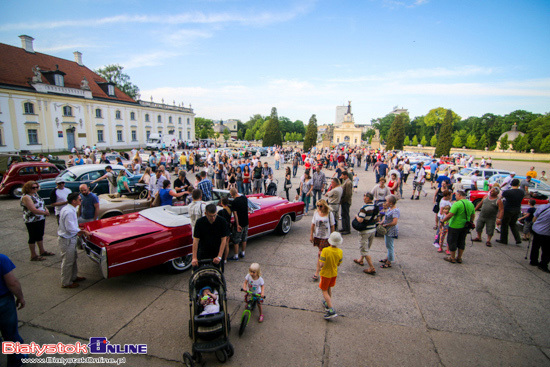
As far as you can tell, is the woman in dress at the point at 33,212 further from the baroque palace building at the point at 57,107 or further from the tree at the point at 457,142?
the tree at the point at 457,142

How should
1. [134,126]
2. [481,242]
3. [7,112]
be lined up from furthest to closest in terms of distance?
1. [134,126]
2. [7,112]
3. [481,242]

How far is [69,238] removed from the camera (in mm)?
4688

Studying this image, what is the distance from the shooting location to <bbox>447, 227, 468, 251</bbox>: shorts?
19.4 ft

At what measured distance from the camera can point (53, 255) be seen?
20.0ft

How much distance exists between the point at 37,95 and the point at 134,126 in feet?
47.8

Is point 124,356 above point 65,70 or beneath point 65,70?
beneath

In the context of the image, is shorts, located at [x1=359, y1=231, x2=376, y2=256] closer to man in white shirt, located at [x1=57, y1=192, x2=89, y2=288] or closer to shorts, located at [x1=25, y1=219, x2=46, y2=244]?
man in white shirt, located at [x1=57, y1=192, x2=89, y2=288]

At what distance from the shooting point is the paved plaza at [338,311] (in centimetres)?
345

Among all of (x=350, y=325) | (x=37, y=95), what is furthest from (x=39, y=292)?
(x=37, y=95)

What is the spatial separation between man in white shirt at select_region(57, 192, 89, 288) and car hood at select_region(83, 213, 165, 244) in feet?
0.93

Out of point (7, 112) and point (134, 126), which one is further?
point (134, 126)

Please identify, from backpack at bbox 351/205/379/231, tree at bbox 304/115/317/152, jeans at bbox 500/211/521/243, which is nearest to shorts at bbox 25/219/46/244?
backpack at bbox 351/205/379/231

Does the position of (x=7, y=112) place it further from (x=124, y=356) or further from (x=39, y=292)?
(x=124, y=356)

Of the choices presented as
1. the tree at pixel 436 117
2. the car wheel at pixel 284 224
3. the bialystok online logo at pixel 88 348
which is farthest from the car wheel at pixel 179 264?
the tree at pixel 436 117
